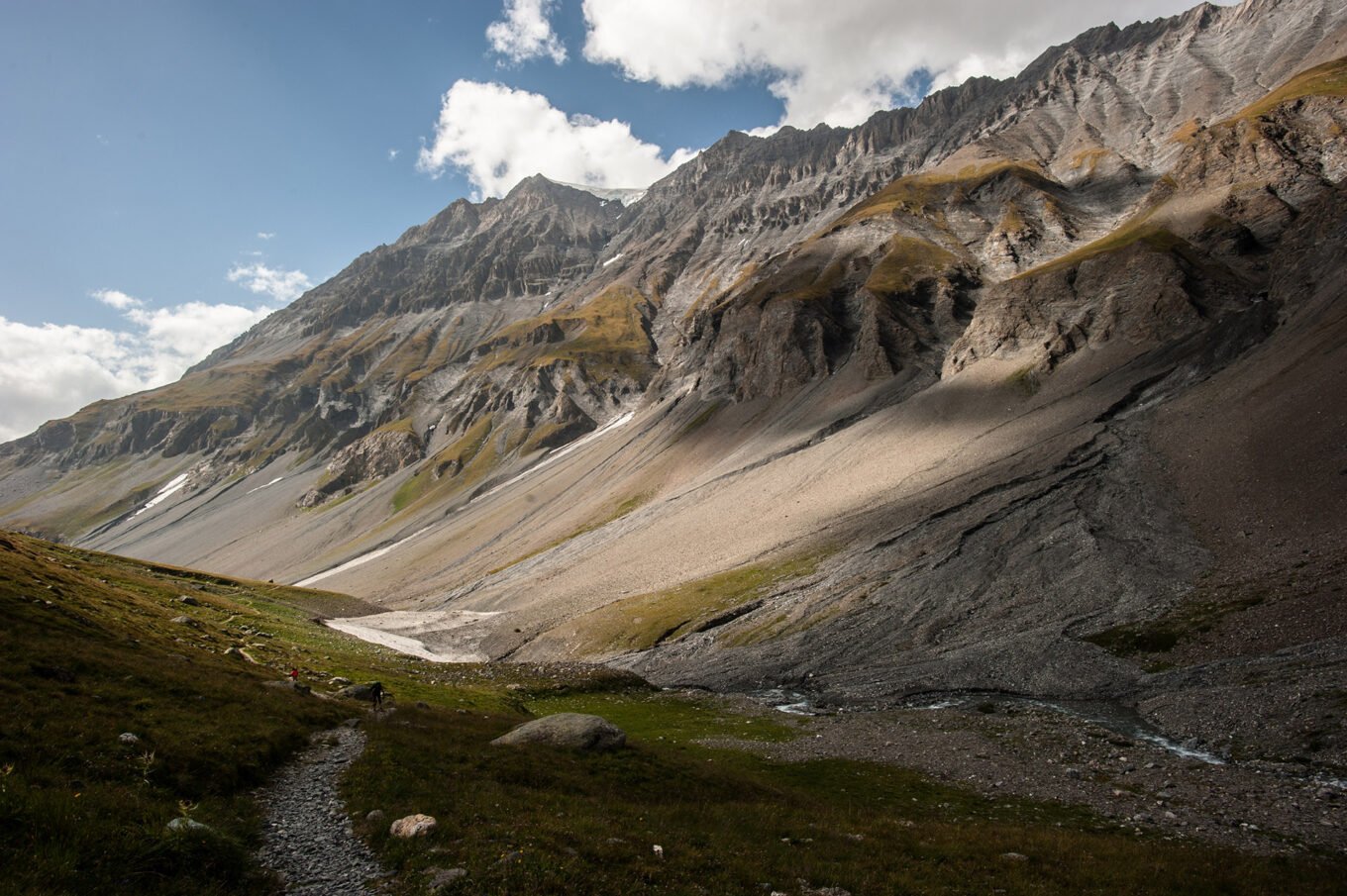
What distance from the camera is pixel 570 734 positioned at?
2772 centimetres

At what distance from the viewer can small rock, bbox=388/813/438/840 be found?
1562 centimetres

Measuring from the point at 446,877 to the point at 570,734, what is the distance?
14679mm

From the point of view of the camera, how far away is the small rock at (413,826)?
15617 mm

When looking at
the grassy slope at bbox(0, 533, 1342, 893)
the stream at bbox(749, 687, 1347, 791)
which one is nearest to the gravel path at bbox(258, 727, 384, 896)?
the grassy slope at bbox(0, 533, 1342, 893)

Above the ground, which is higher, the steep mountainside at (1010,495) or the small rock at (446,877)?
the small rock at (446,877)

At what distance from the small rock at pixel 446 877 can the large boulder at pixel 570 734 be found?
501 inches

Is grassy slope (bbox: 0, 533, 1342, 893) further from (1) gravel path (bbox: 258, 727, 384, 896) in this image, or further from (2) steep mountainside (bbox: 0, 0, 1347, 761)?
(2) steep mountainside (bbox: 0, 0, 1347, 761)

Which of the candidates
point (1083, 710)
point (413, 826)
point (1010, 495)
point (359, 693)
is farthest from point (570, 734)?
point (1010, 495)

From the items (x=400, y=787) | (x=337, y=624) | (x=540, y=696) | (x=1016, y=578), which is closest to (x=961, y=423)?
(x=1016, y=578)

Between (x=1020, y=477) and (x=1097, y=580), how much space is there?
25.3 metres

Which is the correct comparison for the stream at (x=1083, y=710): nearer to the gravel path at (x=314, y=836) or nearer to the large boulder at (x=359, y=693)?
the large boulder at (x=359, y=693)

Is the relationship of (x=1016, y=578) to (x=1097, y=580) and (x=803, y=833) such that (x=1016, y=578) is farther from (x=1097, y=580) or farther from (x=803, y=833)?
(x=803, y=833)

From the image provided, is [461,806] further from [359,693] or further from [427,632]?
[427,632]

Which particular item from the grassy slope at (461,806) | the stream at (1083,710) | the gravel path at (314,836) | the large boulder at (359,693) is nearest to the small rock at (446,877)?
the grassy slope at (461,806)
